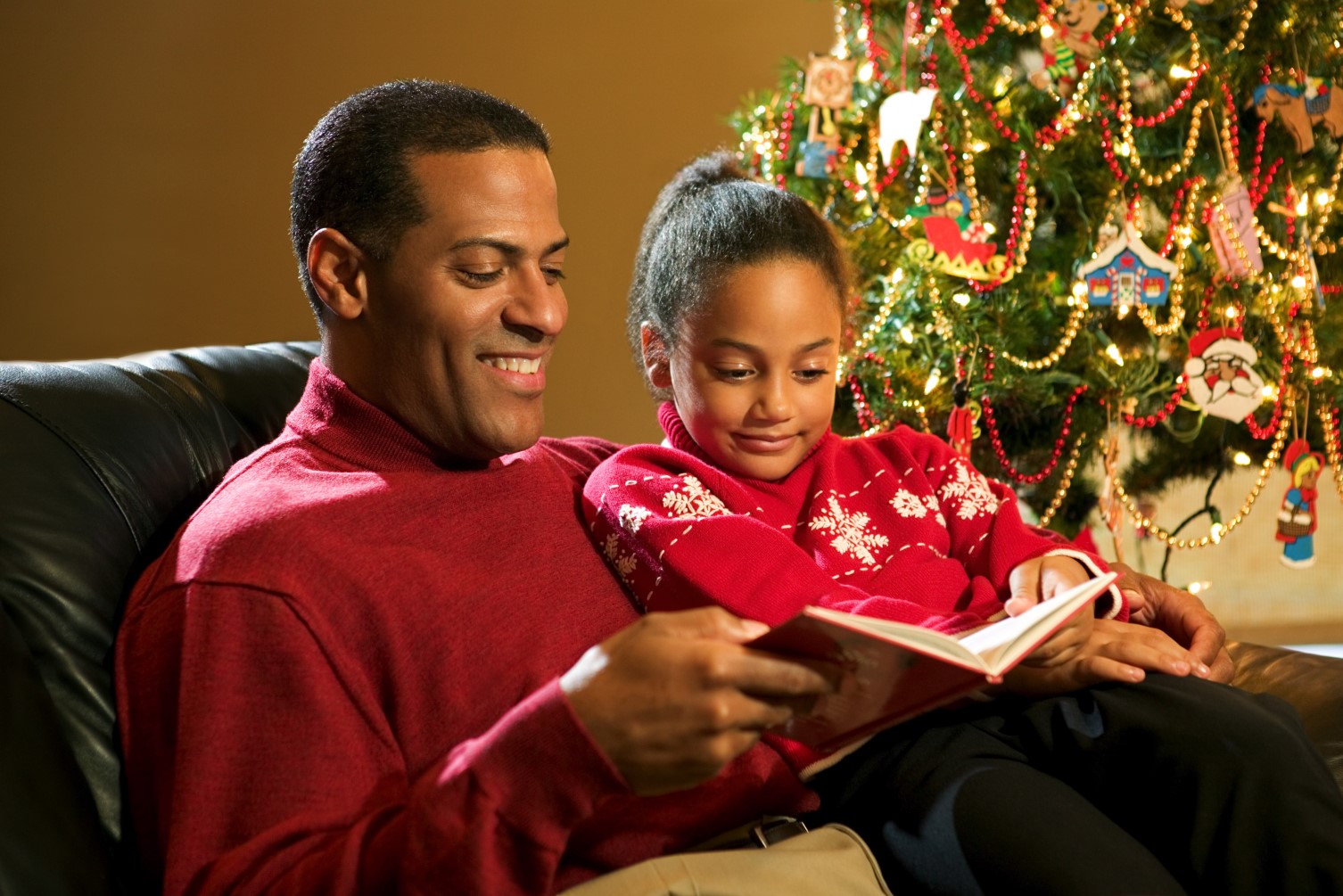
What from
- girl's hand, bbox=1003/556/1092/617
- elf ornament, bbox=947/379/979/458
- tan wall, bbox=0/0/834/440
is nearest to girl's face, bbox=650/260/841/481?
girl's hand, bbox=1003/556/1092/617

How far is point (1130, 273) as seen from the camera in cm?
268

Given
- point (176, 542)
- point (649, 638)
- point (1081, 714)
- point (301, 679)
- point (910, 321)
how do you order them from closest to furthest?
point (649, 638), point (301, 679), point (176, 542), point (1081, 714), point (910, 321)

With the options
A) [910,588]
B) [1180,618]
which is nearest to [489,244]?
[910,588]

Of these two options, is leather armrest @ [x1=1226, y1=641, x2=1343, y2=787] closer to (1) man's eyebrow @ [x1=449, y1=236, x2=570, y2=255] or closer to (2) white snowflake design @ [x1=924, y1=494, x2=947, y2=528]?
(2) white snowflake design @ [x1=924, y1=494, x2=947, y2=528]

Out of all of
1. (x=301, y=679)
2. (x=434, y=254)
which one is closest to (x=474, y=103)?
(x=434, y=254)

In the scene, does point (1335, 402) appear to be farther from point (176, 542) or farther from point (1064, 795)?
point (176, 542)

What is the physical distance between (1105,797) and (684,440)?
2.25 ft

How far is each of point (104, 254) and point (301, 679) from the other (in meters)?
3.26

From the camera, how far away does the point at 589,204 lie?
4000 mm

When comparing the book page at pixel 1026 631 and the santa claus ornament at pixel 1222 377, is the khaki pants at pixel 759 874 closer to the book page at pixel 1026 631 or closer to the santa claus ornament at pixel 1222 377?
the book page at pixel 1026 631

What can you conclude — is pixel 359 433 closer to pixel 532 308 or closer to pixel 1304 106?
pixel 532 308

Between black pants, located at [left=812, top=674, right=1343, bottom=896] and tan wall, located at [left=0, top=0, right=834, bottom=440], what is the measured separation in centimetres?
286

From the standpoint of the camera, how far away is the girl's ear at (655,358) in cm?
169

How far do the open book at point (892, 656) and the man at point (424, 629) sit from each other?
4cm
